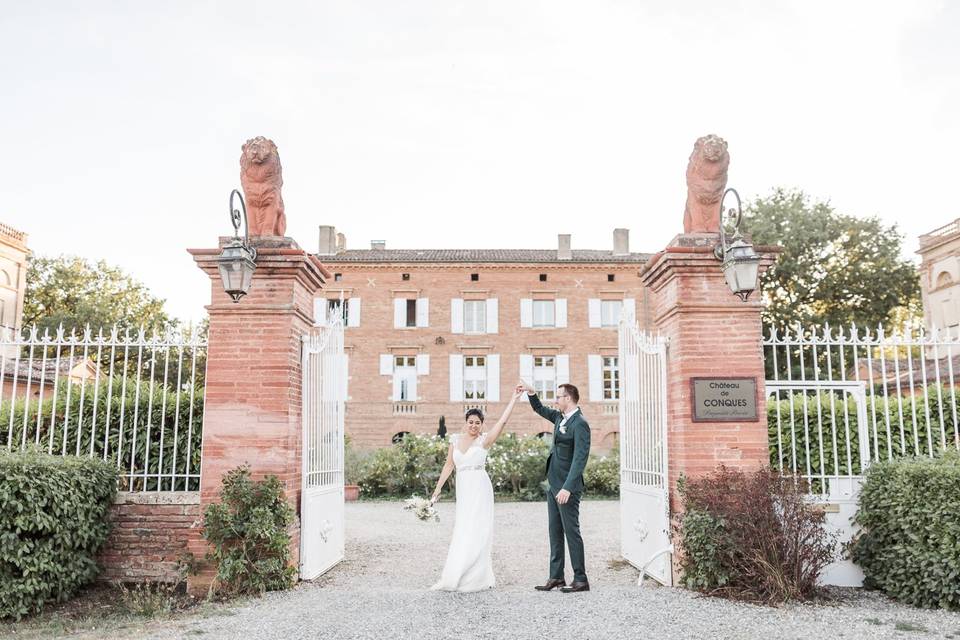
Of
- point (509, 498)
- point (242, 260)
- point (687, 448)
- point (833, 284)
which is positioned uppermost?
point (833, 284)

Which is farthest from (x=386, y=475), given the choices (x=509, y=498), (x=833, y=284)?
(x=833, y=284)

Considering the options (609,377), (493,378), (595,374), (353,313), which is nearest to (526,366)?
(493,378)

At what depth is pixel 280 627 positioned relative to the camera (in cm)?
507

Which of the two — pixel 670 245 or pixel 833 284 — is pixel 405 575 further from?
pixel 833 284

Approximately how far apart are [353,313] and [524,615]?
26.8m

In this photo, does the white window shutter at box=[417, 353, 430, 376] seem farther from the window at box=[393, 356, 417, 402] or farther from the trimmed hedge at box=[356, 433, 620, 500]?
the trimmed hedge at box=[356, 433, 620, 500]

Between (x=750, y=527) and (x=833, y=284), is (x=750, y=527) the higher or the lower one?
the lower one

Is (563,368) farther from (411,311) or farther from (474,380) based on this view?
(411,311)

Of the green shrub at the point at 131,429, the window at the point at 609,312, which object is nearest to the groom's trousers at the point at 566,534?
the green shrub at the point at 131,429

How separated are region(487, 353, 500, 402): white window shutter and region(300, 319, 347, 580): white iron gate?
2296cm

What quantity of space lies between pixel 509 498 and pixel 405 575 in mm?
8997

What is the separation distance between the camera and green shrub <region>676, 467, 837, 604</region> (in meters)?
5.70

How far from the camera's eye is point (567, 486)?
19.8ft

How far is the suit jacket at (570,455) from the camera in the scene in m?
6.03
